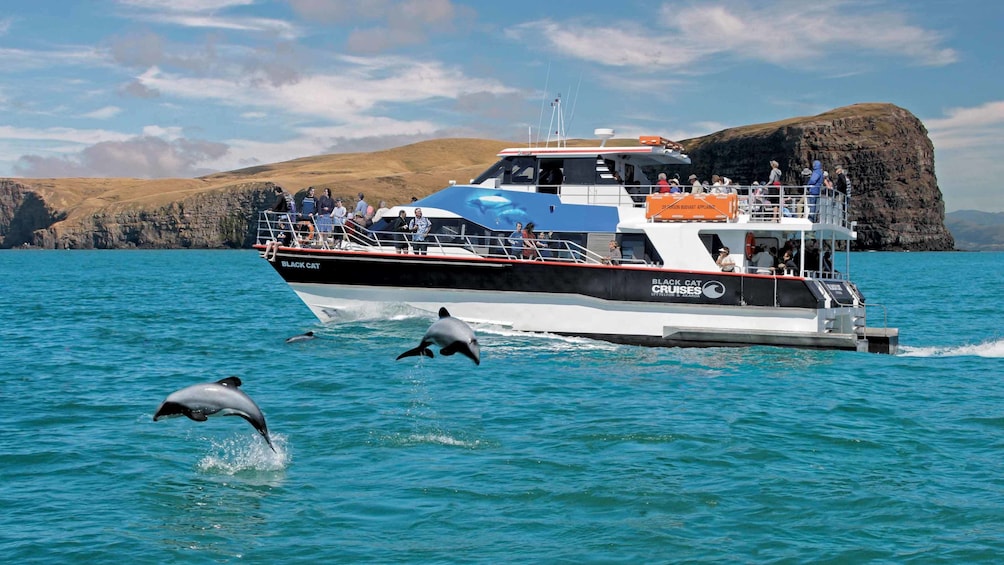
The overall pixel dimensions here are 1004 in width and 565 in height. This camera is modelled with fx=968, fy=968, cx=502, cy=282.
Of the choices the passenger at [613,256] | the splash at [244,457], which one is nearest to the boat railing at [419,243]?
the passenger at [613,256]

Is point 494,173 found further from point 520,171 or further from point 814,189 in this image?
point 814,189

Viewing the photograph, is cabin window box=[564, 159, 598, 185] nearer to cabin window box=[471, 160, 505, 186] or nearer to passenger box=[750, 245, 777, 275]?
cabin window box=[471, 160, 505, 186]

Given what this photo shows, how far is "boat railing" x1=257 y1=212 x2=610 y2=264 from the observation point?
23.6m

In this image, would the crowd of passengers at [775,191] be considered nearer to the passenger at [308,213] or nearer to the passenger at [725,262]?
the passenger at [725,262]

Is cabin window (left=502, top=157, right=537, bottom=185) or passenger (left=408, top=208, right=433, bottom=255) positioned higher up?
cabin window (left=502, top=157, right=537, bottom=185)

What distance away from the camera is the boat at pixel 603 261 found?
22.5 meters

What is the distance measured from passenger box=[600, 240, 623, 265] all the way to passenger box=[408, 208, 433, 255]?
446 cm

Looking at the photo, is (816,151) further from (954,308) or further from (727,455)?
(727,455)

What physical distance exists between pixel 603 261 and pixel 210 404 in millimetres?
14701

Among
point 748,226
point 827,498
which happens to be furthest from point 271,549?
point 748,226

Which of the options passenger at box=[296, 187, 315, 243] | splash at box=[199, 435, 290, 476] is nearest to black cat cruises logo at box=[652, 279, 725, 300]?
passenger at box=[296, 187, 315, 243]

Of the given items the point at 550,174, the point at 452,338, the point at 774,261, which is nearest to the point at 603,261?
the point at 550,174

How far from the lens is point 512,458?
12.0 m

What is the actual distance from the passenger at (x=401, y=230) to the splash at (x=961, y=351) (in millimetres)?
12337
